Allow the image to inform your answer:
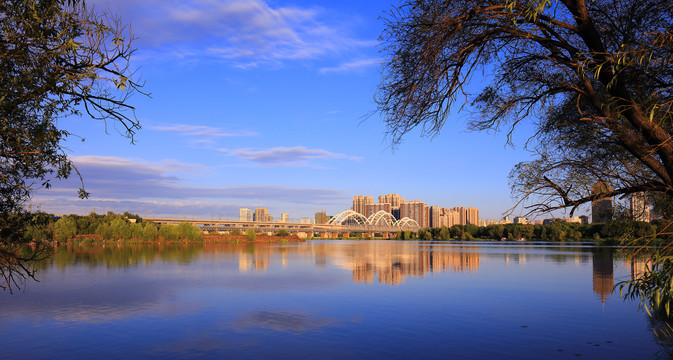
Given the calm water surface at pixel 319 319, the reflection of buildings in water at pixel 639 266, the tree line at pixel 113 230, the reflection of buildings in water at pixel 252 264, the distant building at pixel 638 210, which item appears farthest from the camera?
the tree line at pixel 113 230

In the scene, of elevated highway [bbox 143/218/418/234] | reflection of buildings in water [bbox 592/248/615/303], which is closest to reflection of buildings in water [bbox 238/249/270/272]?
reflection of buildings in water [bbox 592/248/615/303]

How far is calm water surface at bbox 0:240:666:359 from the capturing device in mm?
14031

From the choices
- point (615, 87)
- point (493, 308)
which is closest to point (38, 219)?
point (615, 87)

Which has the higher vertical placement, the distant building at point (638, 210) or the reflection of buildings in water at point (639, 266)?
the distant building at point (638, 210)

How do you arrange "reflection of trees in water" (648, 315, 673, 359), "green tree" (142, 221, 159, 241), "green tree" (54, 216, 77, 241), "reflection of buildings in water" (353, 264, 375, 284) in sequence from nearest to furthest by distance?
"reflection of trees in water" (648, 315, 673, 359) → "reflection of buildings in water" (353, 264, 375, 284) → "green tree" (54, 216, 77, 241) → "green tree" (142, 221, 159, 241)

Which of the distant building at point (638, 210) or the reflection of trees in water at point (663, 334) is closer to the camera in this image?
the distant building at point (638, 210)

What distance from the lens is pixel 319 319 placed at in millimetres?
18578

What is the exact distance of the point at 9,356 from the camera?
12.9 meters

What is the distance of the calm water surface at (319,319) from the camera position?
14031mm

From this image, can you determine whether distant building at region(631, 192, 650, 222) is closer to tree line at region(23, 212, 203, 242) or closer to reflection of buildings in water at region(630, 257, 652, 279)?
reflection of buildings in water at region(630, 257, 652, 279)

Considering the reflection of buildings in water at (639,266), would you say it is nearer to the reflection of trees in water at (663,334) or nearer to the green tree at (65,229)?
the reflection of trees in water at (663,334)

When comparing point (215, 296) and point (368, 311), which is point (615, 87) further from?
point (215, 296)

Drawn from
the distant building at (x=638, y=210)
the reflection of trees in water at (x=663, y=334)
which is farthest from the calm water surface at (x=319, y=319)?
the distant building at (x=638, y=210)

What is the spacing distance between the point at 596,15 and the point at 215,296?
20.7 m
